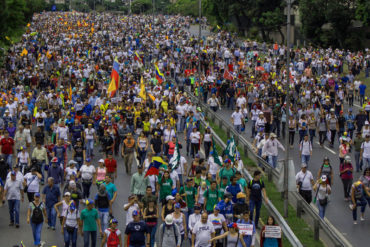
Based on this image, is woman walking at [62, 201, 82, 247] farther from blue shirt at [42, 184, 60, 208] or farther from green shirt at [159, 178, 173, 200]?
green shirt at [159, 178, 173, 200]

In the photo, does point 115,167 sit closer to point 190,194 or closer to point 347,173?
point 190,194

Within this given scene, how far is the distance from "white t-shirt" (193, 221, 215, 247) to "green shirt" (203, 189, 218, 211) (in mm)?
2093

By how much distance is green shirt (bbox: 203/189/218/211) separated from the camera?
616 inches

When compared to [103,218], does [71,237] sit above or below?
below

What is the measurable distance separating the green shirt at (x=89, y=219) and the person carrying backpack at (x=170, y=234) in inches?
57.7

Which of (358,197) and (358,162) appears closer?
(358,197)

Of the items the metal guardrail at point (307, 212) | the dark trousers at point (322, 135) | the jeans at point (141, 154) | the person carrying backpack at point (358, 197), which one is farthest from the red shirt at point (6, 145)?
the dark trousers at point (322, 135)

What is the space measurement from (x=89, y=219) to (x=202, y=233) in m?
2.21

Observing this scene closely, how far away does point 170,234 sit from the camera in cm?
1342

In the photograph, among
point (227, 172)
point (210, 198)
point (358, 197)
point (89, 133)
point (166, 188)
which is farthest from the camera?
point (89, 133)

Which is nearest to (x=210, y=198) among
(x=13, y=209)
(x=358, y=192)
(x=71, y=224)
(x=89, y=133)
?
(x=71, y=224)

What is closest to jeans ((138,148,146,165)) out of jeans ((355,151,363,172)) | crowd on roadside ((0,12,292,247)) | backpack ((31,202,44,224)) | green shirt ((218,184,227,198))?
crowd on roadside ((0,12,292,247))

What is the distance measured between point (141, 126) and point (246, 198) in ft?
34.3

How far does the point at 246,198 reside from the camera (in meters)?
16.1
